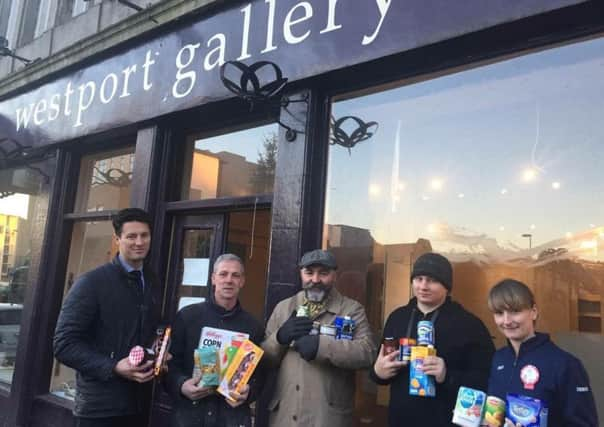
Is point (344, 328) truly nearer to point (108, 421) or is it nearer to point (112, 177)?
point (108, 421)

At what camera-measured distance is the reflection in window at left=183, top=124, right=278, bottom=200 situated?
5.02m

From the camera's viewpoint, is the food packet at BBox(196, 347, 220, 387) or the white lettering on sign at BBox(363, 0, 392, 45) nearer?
the food packet at BBox(196, 347, 220, 387)

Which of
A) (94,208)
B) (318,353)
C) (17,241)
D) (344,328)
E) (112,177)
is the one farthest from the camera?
(17,241)

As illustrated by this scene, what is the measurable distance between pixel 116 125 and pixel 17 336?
11.3 feet

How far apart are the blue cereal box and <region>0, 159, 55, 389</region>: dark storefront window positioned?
6234 mm

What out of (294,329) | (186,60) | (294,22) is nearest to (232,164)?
(186,60)

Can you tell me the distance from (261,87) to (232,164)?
1161 mm

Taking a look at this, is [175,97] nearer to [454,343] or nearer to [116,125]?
[116,125]

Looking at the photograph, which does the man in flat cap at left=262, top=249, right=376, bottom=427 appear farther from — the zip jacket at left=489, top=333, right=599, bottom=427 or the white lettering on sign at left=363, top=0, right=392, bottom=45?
the white lettering on sign at left=363, top=0, right=392, bottom=45

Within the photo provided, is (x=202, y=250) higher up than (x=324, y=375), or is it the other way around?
(x=202, y=250)

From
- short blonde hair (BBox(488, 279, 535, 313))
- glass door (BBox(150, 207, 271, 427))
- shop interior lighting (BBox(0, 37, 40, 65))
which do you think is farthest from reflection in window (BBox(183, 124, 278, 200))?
shop interior lighting (BBox(0, 37, 40, 65))

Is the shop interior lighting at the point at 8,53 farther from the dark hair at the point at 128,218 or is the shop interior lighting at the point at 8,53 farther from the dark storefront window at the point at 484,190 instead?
the dark storefront window at the point at 484,190

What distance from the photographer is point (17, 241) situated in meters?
7.78

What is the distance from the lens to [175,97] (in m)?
5.26
